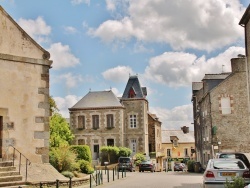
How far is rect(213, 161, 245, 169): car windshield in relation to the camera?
12.6 metres

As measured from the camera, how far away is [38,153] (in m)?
16.1

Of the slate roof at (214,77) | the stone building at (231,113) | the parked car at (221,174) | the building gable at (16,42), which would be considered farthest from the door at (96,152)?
the parked car at (221,174)

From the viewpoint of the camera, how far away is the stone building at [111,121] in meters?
49.5

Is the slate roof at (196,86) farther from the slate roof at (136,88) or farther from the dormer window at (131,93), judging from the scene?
the dormer window at (131,93)

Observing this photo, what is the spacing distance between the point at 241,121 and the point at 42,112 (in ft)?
62.1

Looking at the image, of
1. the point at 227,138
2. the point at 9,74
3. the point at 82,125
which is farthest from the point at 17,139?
the point at 82,125

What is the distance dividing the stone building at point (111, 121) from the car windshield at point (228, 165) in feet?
120

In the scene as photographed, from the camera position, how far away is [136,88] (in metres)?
52.1

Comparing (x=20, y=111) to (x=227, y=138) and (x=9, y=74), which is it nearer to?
(x=9, y=74)

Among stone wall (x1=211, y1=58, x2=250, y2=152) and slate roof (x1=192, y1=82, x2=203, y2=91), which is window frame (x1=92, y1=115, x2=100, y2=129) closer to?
slate roof (x1=192, y1=82, x2=203, y2=91)

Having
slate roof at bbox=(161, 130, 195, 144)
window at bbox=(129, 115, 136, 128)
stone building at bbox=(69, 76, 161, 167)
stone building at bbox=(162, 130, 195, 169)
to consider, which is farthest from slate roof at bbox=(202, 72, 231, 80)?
slate roof at bbox=(161, 130, 195, 144)

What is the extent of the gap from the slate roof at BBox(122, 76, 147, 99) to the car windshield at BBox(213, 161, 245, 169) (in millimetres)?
38268

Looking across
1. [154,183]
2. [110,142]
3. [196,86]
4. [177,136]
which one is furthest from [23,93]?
[177,136]

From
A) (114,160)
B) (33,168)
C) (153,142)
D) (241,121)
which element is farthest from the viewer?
(153,142)
